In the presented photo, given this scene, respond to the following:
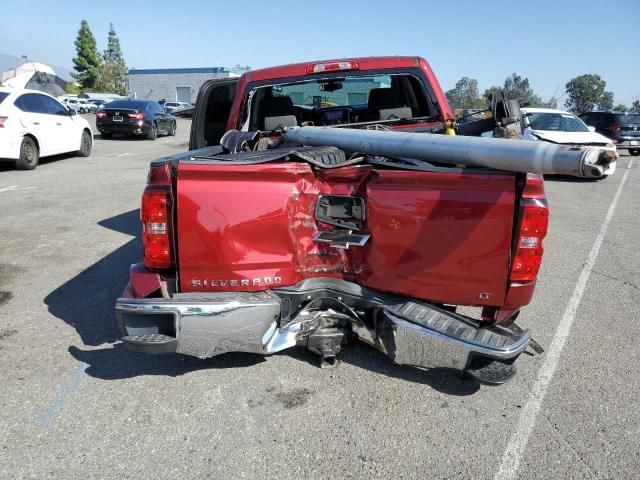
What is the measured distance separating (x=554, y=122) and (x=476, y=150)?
12472 mm

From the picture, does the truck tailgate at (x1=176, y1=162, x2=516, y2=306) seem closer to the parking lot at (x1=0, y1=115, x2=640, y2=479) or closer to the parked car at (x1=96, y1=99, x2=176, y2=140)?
the parking lot at (x1=0, y1=115, x2=640, y2=479)

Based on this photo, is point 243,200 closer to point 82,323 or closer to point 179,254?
point 179,254

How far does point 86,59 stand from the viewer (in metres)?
71.6

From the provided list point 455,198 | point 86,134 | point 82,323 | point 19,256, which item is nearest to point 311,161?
point 455,198

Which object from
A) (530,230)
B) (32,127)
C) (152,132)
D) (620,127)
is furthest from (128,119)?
(530,230)

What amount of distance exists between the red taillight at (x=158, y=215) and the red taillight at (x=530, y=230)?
1.91 meters

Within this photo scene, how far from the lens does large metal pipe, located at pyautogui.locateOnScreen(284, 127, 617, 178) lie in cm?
222

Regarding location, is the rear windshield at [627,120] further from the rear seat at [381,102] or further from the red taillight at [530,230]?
the red taillight at [530,230]

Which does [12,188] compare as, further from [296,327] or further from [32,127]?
[296,327]

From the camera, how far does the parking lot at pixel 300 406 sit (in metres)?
2.63

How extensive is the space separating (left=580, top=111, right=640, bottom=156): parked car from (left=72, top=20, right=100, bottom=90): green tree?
226 ft

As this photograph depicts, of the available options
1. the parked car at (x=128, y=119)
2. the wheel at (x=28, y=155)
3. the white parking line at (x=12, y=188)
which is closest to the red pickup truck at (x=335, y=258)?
the white parking line at (x=12, y=188)

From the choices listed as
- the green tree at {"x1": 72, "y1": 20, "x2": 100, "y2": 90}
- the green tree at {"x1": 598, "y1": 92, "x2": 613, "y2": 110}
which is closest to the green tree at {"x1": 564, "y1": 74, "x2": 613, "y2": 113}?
the green tree at {"x1": 598, "y1": 92, "x2": 613, "y2": 110}

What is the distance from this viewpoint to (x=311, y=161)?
9.88ft
